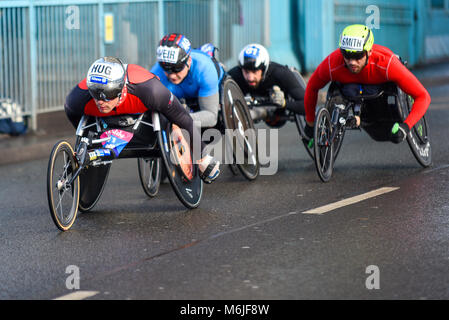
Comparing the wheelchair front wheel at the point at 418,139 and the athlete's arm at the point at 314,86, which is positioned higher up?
the athlete's arm at the point at 314,86

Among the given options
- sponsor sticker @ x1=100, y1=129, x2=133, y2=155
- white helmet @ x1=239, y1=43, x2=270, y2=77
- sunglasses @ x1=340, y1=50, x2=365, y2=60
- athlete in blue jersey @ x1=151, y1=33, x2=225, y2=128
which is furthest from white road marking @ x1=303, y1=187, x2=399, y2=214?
white helmet @ x1=239, y1=43, x2=270, y2=77

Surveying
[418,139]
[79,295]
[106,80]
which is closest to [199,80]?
[106,80]

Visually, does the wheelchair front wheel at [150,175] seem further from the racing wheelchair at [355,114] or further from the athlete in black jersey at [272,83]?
the athlete in black jersey at [272,83]

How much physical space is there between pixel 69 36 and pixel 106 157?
6771 millimetres

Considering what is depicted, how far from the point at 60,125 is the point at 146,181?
213 inches

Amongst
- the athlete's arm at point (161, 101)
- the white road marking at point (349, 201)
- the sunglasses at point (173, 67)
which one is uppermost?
the sunglasses at point (173, 67)

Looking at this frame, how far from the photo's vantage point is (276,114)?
429 inches

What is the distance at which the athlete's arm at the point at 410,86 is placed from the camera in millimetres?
9055

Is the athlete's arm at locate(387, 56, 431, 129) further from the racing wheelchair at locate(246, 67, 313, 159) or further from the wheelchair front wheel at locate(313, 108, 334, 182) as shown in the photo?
the racing wheelchair at locate(246, 67, 313, 159)

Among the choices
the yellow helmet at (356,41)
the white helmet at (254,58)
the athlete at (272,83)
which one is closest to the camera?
the yellow helmet at (356,41)

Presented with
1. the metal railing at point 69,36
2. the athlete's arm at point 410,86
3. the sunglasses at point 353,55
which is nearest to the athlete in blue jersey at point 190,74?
the sunglasses at point 353,55

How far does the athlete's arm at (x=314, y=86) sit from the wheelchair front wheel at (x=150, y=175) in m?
1.78

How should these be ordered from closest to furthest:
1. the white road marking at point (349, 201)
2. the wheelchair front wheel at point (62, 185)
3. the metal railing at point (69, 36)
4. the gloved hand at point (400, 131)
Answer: the wheelchair front wheel at point (62, 185) < the white road marking at point (349, 201) < the gloved hand at point (400, 131) < the metal railing at point (69, 36)
